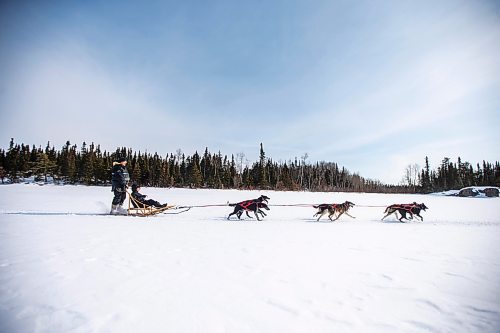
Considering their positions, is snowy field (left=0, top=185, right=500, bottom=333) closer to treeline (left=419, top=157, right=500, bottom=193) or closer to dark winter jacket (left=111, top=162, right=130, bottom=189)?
dark winter jacket (left=111, top=162, right=130, bottom=189)

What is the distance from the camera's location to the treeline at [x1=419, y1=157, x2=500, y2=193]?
76.2 m

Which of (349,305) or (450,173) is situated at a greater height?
(450,173)

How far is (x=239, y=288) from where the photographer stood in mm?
2852

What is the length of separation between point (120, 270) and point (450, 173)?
101m

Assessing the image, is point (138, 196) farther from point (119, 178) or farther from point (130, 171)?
point (130, 171)

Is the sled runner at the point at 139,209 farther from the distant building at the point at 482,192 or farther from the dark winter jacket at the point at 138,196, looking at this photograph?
the distant building at the point at 482,192

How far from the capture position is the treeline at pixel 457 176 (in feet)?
250

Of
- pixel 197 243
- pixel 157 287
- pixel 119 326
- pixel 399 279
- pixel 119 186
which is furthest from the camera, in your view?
pixel 119 186

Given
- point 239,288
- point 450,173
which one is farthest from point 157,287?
point 450,173

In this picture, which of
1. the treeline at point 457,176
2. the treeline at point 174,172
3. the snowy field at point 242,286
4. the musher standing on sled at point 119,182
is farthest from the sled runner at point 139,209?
the treeline at point 457,176

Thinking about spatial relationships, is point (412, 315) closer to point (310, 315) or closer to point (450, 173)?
point (310, 315)

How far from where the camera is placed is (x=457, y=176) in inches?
3054

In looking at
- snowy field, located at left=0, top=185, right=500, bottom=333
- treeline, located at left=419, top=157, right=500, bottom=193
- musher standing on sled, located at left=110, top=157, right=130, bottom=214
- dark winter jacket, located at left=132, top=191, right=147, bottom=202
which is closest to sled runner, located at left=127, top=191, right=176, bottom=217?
dark winter jacket, located at left=132, top=191, right=147, bottom=202

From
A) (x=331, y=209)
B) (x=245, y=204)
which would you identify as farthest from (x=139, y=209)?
(x=331, y=209)
